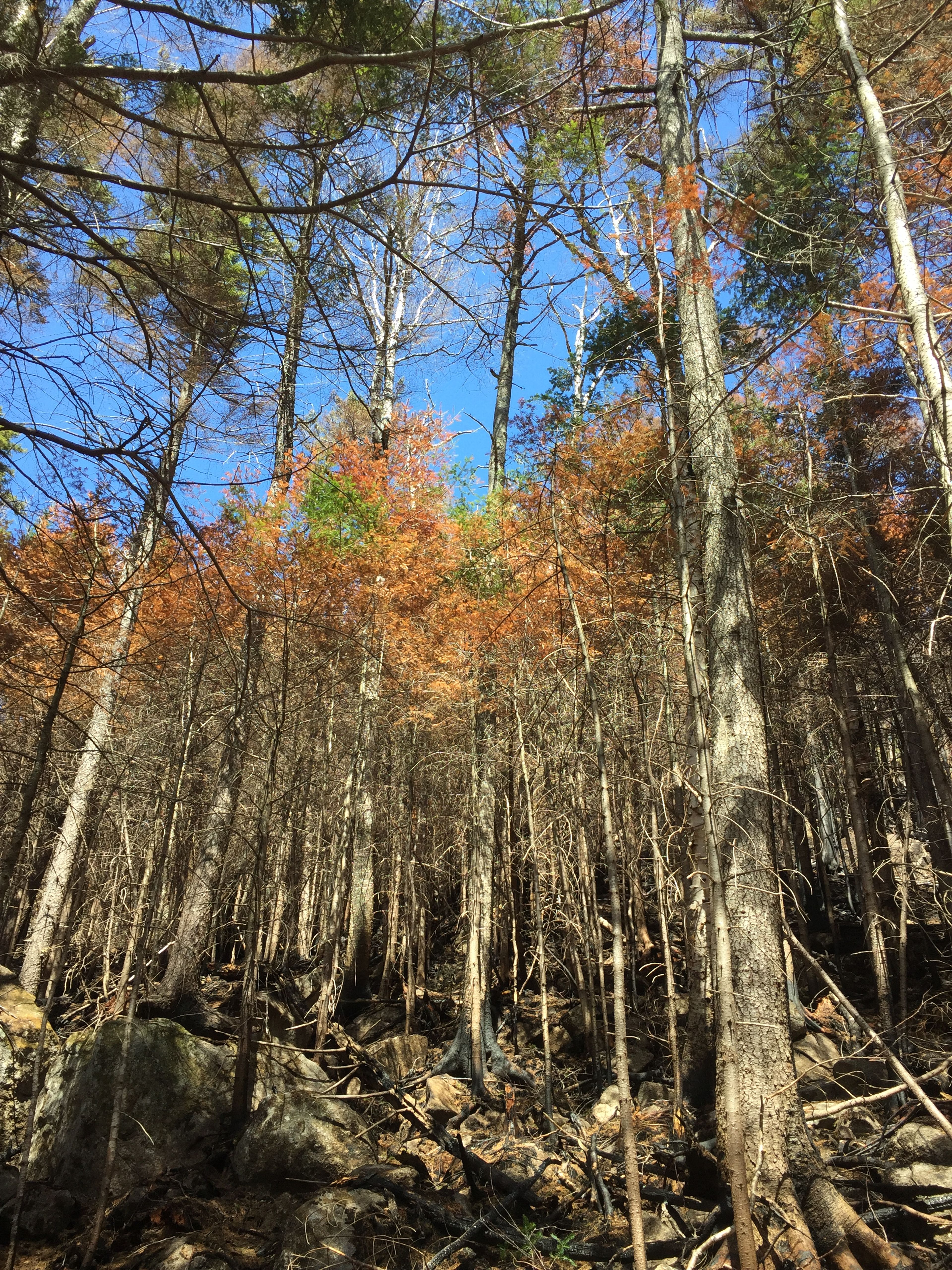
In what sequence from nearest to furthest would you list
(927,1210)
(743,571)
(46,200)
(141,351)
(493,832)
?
(46,200), (141,351), (927,1210), (743,571), (493,832)

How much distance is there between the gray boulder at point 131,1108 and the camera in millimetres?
5496

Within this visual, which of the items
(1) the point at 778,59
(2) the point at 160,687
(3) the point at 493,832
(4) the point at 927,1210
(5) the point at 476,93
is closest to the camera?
(5) the point at 476,93

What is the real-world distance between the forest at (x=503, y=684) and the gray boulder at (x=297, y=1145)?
31 mm

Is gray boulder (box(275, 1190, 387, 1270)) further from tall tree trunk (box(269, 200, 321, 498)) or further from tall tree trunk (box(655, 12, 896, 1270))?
tall tree trunk (box(269, 200, 321, 498))

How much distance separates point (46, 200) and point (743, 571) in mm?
4547

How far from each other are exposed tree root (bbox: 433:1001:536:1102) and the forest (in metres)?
0.08

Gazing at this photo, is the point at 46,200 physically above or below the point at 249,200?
below

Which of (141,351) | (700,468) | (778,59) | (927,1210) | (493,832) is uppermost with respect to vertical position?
(778,59)

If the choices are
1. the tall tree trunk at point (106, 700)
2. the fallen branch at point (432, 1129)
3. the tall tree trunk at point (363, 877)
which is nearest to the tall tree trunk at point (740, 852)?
the fallen branch at point (432, 1129)

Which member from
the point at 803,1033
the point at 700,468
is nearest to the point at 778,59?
the point at 700,468

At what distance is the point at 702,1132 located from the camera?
544 cm

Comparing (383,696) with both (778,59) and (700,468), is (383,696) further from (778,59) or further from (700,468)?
(778,59)

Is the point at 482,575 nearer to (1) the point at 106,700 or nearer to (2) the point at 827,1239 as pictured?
(1) the point at 106,700

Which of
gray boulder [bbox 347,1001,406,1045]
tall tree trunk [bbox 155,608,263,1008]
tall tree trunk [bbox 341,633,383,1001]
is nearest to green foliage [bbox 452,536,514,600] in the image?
tall tree trunk [bbox 341,633,383,1001]
